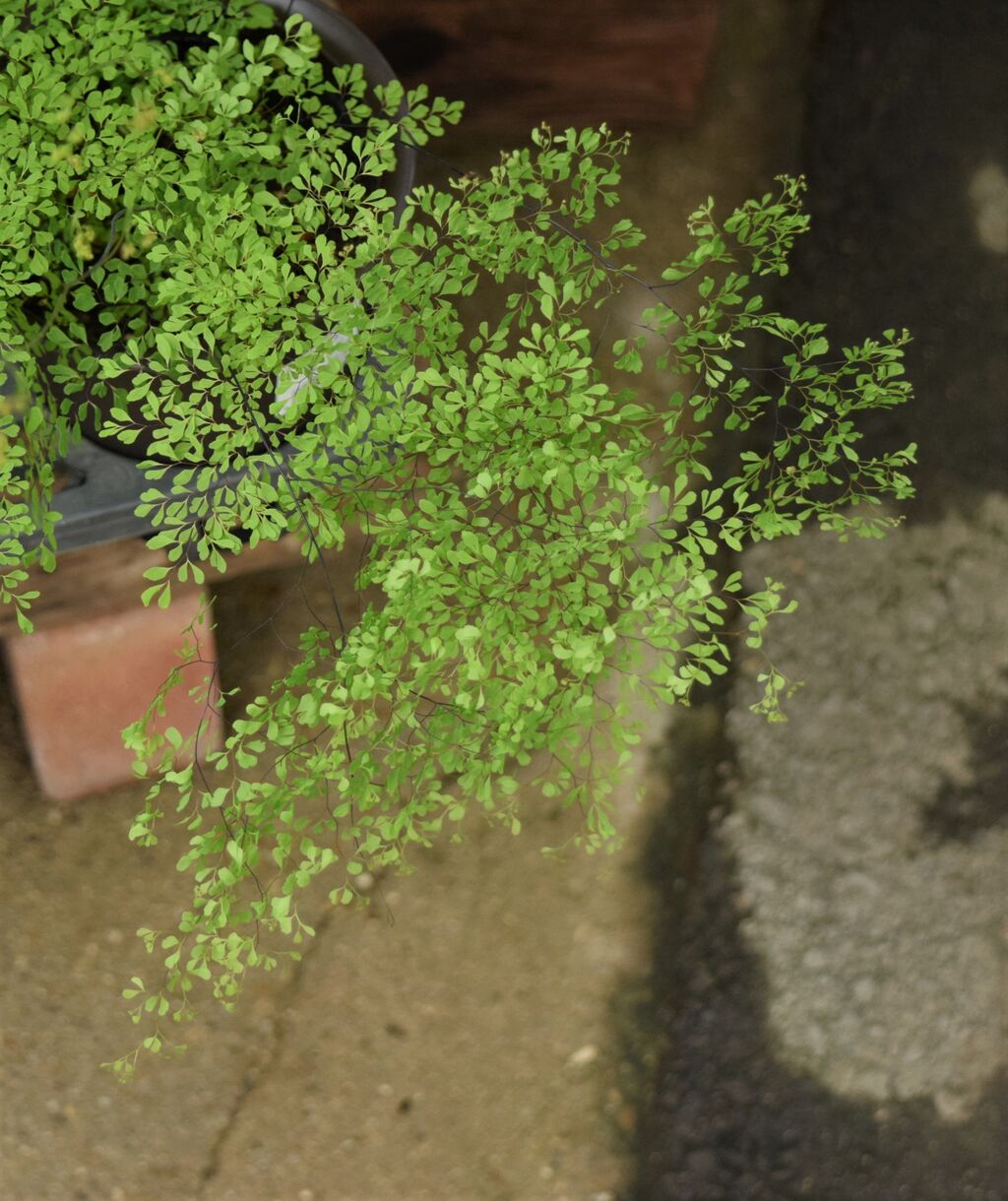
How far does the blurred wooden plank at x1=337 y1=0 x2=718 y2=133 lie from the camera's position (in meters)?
2.65

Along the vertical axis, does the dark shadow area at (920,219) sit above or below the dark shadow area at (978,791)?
above

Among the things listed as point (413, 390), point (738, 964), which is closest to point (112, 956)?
point (738, 964)

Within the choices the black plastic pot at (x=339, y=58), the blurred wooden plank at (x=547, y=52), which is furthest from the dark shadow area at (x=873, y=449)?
the black plastic pot at (x=339, y=58)

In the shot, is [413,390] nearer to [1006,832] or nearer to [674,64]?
[674,64]

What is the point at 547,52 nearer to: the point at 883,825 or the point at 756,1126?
the point at 883,825

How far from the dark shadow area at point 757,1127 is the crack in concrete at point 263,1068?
0.84 metres

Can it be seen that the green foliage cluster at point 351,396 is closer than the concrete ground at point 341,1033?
Yes

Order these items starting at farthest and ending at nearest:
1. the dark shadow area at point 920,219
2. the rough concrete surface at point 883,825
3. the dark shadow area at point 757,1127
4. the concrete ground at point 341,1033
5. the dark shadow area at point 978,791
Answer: the dark shadow area at point 920,219
the dark shadow area at point 978,791
the rough concrete surface at point 883,825
the dark shadow area at point 757,1127
the concrete ground at point 341,1033

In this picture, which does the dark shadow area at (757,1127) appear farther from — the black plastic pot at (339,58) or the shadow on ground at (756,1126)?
the black plastic pot at (339,58)

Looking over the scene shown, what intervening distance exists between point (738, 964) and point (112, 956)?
4.73ft

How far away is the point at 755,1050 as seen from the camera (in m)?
2.59

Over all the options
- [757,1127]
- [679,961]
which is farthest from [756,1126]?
[679,961]

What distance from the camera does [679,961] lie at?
262 centimetres

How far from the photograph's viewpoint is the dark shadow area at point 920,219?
2922 millimetres
